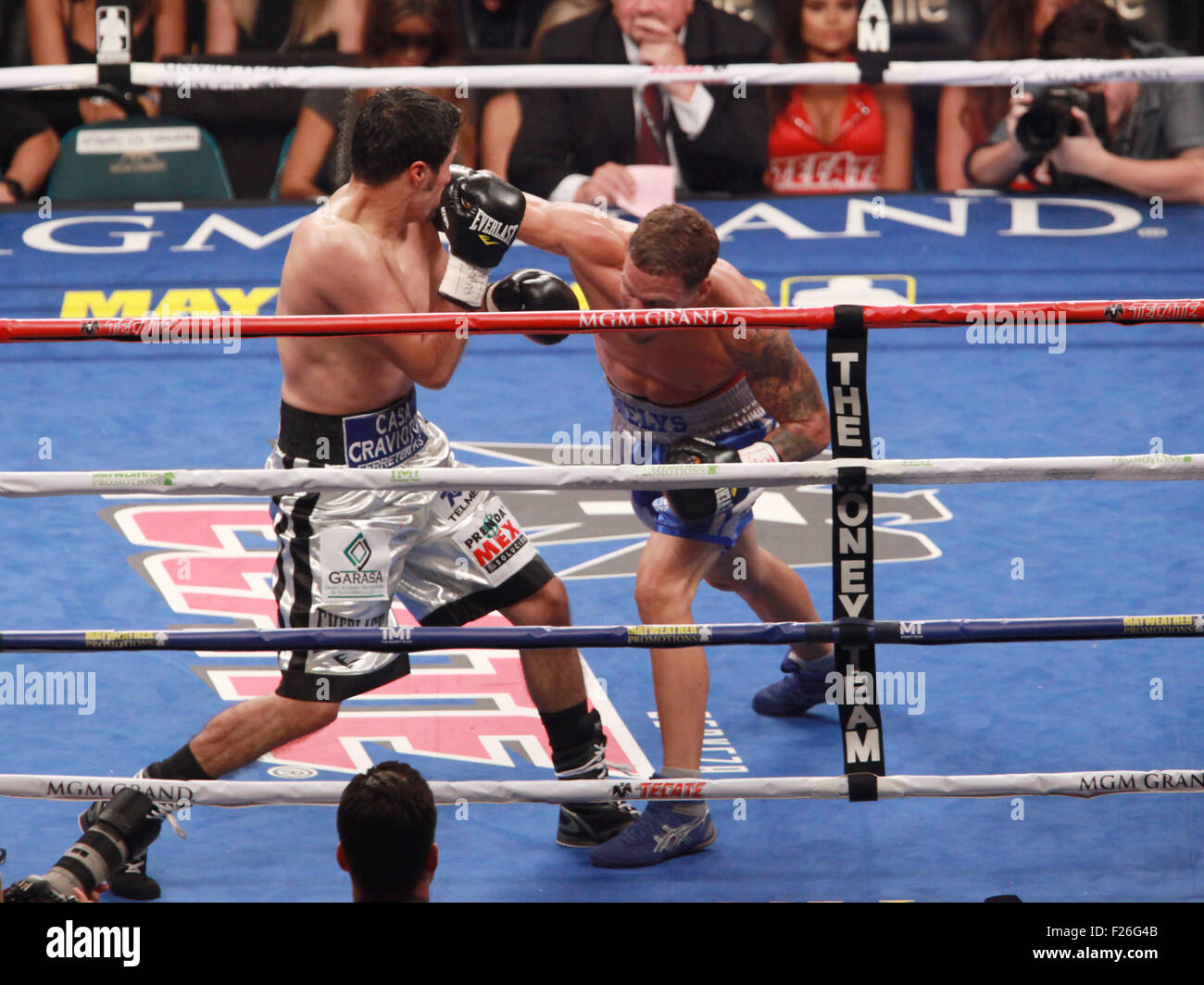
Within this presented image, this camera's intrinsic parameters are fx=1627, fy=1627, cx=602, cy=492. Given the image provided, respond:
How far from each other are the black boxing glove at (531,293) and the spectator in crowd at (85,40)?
3697mm

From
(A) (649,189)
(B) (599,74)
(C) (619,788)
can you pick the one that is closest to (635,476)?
(C) (619,788)

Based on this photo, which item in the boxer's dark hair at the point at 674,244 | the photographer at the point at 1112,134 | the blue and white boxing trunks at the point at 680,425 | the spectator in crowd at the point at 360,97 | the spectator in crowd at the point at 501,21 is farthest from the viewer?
the spectator in crowd at the point at 501,21

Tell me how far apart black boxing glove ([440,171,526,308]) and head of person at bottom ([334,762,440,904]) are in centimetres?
123

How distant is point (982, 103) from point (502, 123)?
6.40ft

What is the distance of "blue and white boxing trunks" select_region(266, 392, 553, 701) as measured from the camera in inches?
118

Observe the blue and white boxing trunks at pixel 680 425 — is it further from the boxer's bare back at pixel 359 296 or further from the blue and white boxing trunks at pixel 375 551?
the boxer's bare back at pixel 359 296

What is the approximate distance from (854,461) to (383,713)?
4.76 feet

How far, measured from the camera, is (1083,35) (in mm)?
6039

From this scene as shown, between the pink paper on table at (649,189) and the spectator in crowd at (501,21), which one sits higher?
the spectator in crowd at (501,21)

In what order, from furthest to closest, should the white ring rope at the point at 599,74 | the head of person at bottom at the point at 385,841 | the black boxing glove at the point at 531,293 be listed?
the white ring rope at the point at 599,74 → the black boxing glove at the point at 531,293 → the head of person at bottom at the point at 385,841

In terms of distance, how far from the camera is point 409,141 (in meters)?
3.00

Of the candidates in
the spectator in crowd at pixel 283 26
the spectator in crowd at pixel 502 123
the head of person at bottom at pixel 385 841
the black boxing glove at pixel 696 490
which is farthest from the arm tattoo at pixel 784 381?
the spectator in crowd at pixel 283 26

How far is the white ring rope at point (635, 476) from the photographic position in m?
2.52

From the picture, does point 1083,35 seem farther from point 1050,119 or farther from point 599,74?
point 599,74
